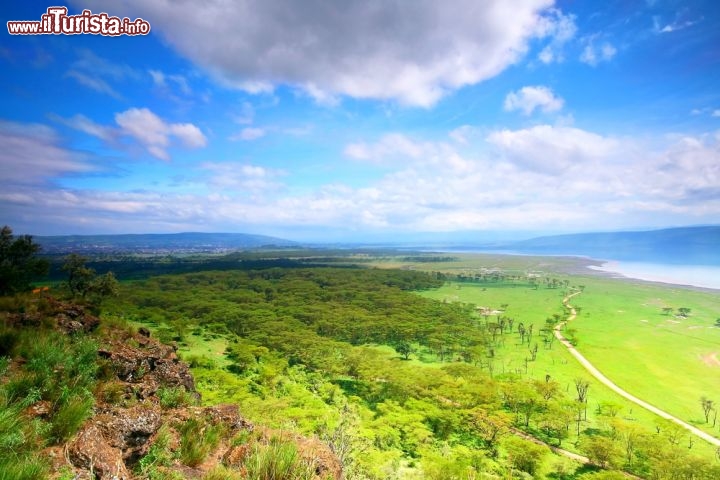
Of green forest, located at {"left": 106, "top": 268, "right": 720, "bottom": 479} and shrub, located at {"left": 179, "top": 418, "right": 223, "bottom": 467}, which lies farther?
green forest, located at {"left": 106, "top": 268, "right": 720, "bottom": 479}

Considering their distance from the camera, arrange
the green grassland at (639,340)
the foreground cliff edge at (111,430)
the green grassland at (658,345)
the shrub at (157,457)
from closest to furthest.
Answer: the foreground cliff edge at (111,430) < the shrub at (157,457) < the green grassland at (658,345) < the green grassland at (639,340)

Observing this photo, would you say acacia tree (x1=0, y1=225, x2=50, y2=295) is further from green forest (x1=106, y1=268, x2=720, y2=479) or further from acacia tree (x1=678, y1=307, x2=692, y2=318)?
acacia tree (x1=678, y1=307, x2=692, y2=318)

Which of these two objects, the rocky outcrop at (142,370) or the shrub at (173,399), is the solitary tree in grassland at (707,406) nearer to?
the rocky outcrop at (142,370)

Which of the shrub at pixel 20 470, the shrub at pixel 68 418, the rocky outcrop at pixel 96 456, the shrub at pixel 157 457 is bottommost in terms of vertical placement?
the shrub at pixel 157 457

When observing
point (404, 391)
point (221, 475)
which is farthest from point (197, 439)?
point (404, 391)

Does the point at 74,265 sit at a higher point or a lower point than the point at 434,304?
higher

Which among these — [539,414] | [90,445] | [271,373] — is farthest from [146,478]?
[539,414]

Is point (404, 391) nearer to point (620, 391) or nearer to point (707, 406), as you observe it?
point (620, 391)

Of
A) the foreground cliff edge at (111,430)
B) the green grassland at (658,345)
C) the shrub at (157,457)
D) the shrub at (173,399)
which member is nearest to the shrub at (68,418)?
the foreground cliff edge at (111,430)

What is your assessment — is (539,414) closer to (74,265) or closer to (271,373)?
(271,373)

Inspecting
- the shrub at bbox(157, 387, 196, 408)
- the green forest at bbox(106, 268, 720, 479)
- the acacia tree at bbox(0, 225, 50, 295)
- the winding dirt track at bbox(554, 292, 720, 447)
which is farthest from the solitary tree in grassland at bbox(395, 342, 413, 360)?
the shrub at bbox(157, 387, 196, 408)

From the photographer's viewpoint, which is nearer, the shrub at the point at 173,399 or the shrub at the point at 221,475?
the shrub at the point at 221,475
